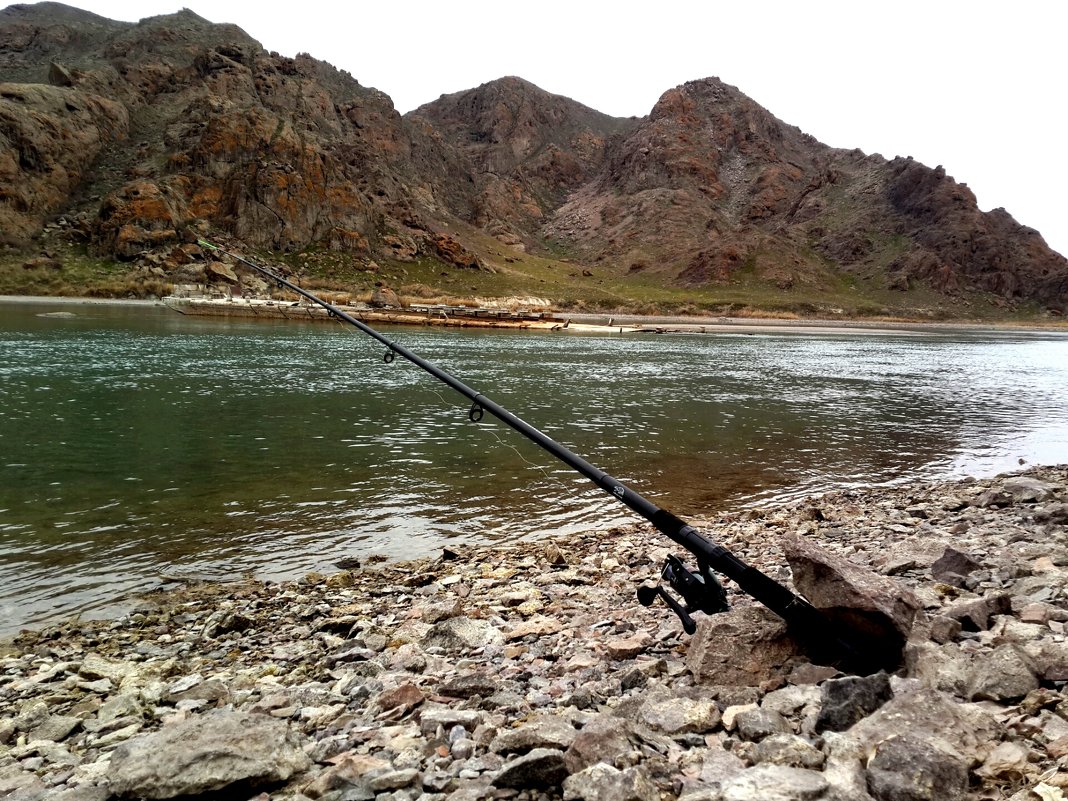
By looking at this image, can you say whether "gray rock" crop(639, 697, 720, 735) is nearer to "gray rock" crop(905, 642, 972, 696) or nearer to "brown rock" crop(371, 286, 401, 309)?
"gray rock" crop(905, 642, 972, 696)

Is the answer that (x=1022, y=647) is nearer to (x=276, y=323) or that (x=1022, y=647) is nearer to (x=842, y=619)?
(x=842, y=619)

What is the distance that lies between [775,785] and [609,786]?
685 millimetres

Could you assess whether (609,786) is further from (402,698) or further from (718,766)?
(402,698)

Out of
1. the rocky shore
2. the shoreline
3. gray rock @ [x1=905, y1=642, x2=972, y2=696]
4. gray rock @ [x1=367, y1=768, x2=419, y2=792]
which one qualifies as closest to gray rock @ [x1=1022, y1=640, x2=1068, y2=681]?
the rocky shore

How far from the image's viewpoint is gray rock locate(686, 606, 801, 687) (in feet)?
12.8

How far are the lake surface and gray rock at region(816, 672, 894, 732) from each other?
20.2 ft

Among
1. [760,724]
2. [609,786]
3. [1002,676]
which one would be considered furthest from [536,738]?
[1002,676]

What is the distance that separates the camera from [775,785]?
8.46 ft

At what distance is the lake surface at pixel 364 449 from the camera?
338 inches

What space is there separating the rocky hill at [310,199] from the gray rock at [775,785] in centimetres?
9067

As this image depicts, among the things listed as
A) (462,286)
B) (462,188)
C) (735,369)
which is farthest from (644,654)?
(462,188)

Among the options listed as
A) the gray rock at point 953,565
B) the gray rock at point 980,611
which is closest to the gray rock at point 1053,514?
the gray rock at point 953,565

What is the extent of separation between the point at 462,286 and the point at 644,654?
104762 mm

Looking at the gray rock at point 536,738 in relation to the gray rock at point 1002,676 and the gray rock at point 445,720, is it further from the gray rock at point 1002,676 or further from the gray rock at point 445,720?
the gray rock at point 1002,676
